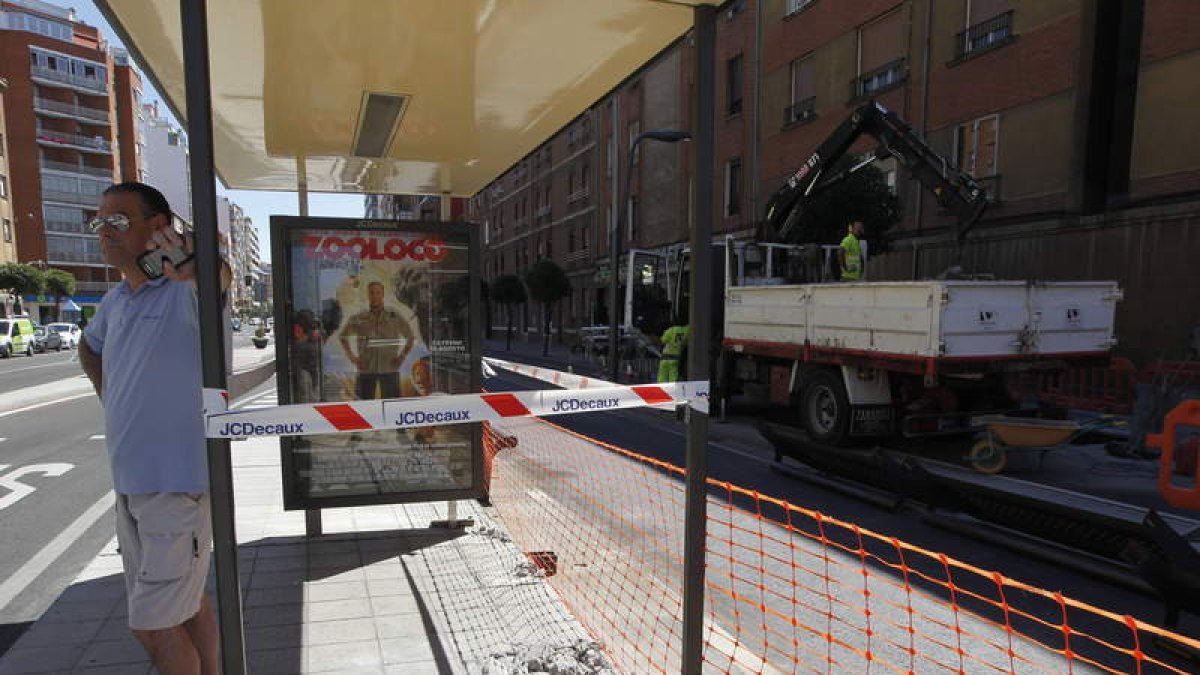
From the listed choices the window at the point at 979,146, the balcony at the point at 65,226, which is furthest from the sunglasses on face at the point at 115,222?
the balcony at the point at 65,226

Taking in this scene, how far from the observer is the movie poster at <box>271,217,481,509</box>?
4.02m

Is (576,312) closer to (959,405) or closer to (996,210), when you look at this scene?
(996,210)

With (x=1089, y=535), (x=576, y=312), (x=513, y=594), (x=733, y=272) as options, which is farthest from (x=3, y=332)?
(x=1089, y=535)

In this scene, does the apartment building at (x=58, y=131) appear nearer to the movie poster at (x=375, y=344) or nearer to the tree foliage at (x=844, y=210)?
the tree foliage at (x=844, y=210)

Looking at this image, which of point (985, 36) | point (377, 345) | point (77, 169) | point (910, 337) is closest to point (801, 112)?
point (985, 36)

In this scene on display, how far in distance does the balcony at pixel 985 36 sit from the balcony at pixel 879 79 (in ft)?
4.94

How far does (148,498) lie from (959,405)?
27.0 ft

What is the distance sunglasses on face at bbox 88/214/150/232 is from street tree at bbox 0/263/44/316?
5011cm

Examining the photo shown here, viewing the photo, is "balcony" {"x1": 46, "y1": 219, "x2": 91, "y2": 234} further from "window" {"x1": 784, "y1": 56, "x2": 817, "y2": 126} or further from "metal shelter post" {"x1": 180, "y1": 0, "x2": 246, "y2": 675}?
"metal shelter post" {"x1": 180, "y1": 0, "x2": 246, "y2": 675}

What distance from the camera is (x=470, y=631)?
3258 millimetres

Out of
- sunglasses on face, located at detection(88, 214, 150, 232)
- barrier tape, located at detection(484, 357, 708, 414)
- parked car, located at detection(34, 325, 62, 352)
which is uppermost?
sunglasses on face, located at detection(88, 214, 150, 232)

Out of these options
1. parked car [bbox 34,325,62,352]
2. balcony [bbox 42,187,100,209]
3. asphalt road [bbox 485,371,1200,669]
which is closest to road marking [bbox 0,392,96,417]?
asphalt road [bbox 485,371,1200,669]

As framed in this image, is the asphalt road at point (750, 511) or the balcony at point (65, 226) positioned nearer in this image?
the asphalt road at point (750, 511)

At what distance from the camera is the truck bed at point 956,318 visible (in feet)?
21.9
